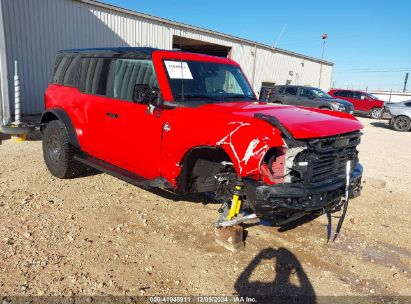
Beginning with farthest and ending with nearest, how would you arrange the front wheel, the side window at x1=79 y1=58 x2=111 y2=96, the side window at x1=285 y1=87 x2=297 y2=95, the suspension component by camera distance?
the front wheel < the side window at x1=285 y1=87 x2=297 y2=95 < the side window at x1=79 y1=58 x2=111 y2=96 < the suspension component

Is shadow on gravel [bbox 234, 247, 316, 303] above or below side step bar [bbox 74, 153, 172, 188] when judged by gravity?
below

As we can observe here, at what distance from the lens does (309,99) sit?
18000 millimetres

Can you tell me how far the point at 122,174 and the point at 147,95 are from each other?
114 centimetres

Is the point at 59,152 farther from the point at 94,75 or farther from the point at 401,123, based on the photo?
the point at 401,123

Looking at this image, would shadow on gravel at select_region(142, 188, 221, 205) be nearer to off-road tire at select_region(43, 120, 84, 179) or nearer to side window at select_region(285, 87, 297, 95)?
off-road tire at select_region(43, 120, 84, 179)

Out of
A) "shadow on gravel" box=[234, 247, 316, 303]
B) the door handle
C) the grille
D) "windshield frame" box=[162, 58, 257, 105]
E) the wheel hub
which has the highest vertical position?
"windshield frame" box=[162, 58, 257, 105]

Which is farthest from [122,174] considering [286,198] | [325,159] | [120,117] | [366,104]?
[366,104]

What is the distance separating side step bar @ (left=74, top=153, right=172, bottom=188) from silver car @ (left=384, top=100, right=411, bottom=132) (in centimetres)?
1560

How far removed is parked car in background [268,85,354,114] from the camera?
1741 cm

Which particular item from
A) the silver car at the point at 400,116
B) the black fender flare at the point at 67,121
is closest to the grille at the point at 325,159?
the black fender flare at the point at 67,121

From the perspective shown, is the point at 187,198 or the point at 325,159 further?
the point at 187,198

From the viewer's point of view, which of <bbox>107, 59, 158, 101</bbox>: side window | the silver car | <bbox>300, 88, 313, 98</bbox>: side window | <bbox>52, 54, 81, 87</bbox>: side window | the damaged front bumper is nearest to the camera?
the damaged front bumper

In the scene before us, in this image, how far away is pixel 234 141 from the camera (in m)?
3.16

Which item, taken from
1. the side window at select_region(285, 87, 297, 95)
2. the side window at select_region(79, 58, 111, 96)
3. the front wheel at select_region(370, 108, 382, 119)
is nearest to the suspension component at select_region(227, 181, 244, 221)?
the side window at select_region(79, 58, 111, 96)
